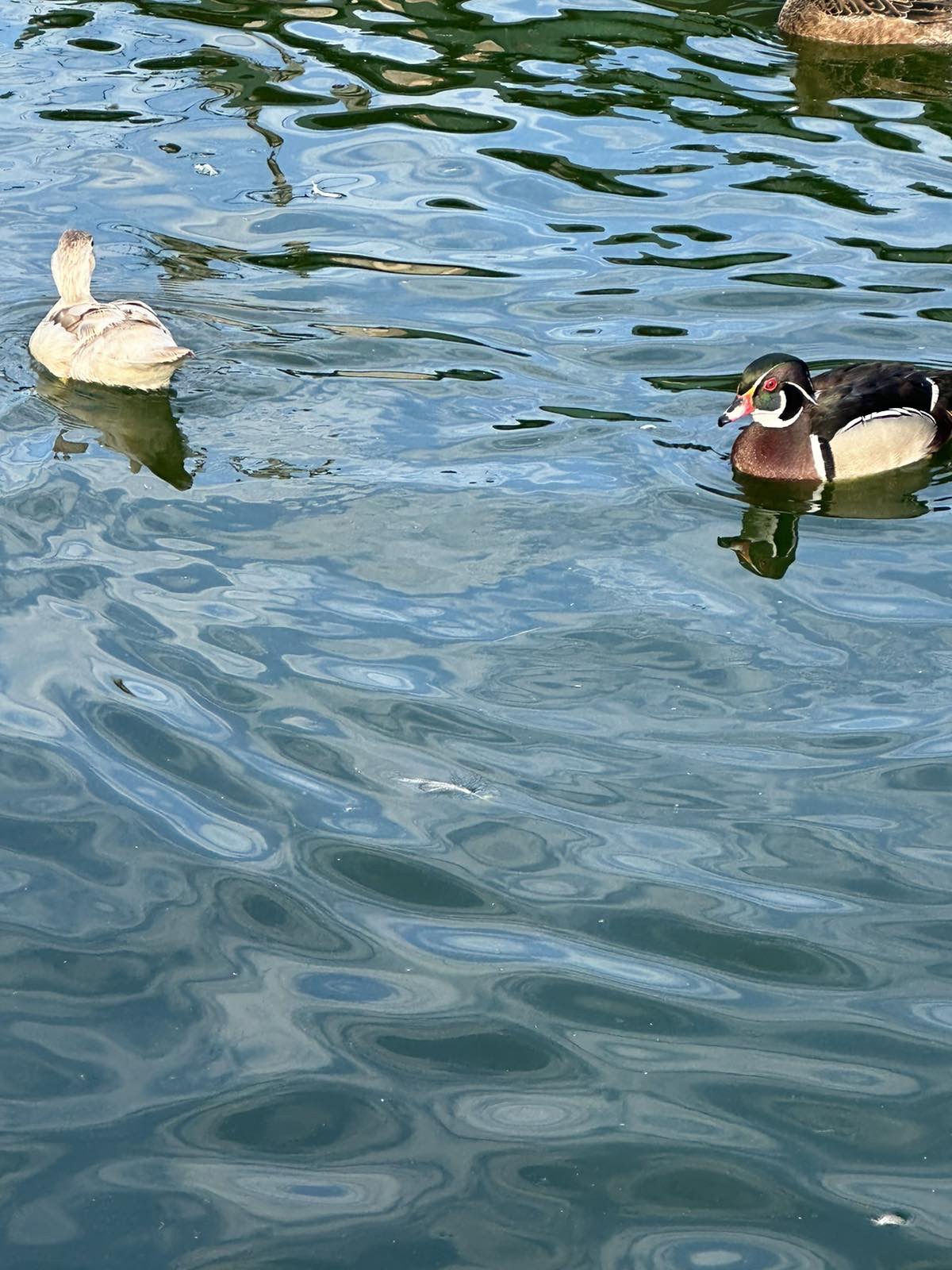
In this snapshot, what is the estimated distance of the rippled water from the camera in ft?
16.3

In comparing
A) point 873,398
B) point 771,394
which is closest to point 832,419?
point 873,398

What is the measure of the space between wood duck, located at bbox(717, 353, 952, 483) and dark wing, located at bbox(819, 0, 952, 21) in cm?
746

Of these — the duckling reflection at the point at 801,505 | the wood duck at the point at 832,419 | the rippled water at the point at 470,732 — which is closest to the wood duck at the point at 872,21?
the rippled water at the point at 470,732

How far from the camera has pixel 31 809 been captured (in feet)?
21.2

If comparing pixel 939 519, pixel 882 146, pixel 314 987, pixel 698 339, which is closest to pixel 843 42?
pixel 882 146

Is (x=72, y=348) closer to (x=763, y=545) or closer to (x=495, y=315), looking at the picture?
(x=495, y=315)

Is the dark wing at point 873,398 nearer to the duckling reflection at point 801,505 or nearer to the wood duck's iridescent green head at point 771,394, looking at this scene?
the wood duck's iridescent green head at point 771,394

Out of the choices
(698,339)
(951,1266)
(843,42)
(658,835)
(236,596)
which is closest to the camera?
(951,1266)

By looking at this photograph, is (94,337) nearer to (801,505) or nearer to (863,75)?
(801,505)

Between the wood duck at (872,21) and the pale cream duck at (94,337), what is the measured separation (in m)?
7.95

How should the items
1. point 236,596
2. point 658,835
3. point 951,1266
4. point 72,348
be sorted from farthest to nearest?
point 72,348 < point 236,596 < point 658,835 < point 951,1266

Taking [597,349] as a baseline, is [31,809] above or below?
below

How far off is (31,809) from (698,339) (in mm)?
5425

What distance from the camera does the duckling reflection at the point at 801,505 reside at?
8453 mm
